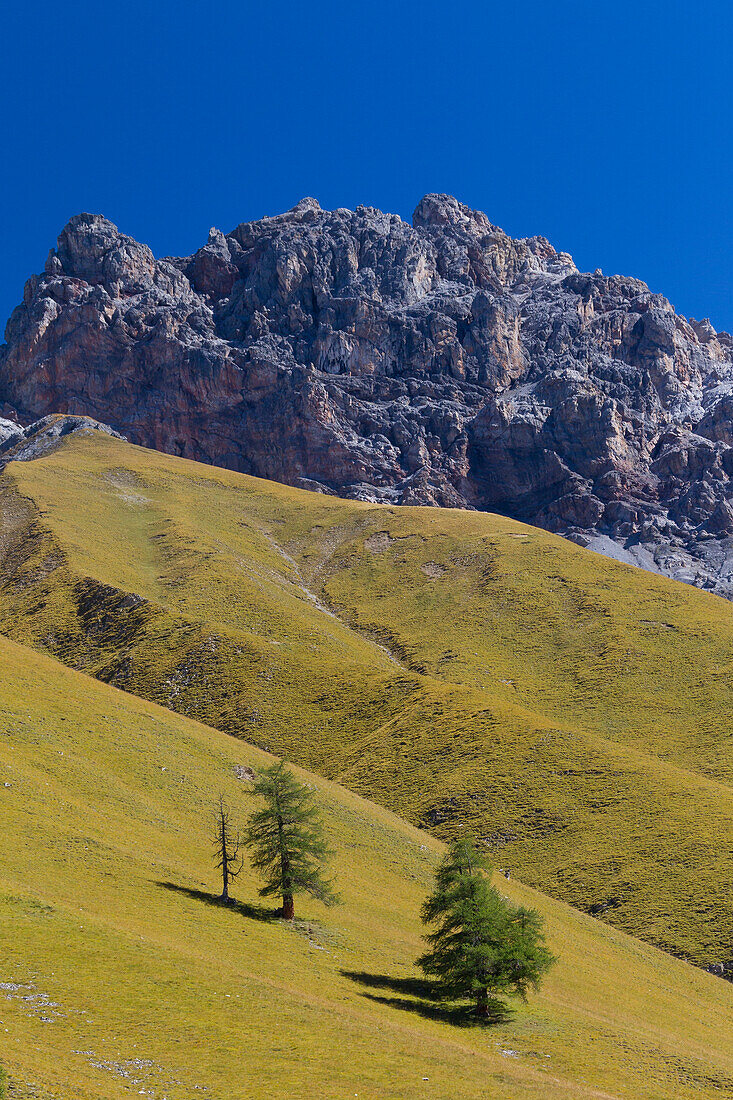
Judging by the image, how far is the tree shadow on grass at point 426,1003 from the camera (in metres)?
42.7

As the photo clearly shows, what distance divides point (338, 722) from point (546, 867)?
108 ft

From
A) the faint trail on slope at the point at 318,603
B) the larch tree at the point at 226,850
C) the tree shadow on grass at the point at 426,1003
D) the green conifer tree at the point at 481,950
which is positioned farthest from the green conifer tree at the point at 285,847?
the faint trail on slope at the point at 318,603

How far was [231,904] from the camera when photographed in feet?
163

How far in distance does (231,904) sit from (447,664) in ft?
285

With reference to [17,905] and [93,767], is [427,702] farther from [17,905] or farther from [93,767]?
[17,905]

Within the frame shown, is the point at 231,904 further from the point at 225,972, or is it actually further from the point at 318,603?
the point at 318,603

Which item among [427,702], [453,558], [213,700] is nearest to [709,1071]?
[427,702]

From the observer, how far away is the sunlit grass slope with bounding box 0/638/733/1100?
30.3 metres

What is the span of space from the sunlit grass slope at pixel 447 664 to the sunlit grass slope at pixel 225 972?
1212 centimetres

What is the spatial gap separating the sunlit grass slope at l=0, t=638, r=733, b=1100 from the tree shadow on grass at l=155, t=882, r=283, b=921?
9.6 inches

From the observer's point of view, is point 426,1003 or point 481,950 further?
point 481,950

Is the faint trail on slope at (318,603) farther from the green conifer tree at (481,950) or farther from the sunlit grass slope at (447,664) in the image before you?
the green conifer tree at (481,950)

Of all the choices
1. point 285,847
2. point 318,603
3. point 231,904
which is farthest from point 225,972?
point 318,603

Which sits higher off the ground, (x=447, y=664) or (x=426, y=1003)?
(x=447, y=664)
